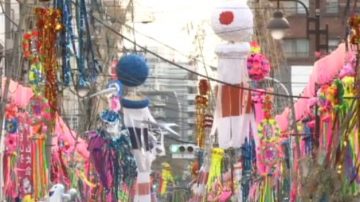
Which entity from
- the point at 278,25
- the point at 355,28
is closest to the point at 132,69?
the point at 278,25

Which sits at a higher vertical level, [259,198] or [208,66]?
[208,66]

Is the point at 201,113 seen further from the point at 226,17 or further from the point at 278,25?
the point at 278,25

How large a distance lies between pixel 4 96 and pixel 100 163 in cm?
717

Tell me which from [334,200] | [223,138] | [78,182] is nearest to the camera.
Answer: [334,200]

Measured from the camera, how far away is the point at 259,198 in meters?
30.7

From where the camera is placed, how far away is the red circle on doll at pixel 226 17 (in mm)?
23969

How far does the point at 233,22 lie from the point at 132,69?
2.98m

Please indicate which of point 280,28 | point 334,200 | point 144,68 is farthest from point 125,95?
point 334,200

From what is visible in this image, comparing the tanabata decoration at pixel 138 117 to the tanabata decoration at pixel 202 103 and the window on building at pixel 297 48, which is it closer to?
the tanabata decoration at pixel 202 103

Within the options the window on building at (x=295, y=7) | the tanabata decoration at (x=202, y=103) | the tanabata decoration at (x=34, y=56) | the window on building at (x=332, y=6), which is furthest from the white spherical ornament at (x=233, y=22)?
the window on building at (x=332, y=6)

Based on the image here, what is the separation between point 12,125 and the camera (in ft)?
87.2

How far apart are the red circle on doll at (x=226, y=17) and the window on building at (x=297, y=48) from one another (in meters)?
47.9

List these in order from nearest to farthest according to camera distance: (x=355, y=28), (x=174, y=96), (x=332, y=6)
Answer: (x=355, y=28) → (x=332, y=6) → (x=174, y=96)

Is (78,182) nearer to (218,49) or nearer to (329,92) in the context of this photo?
(218,49)
